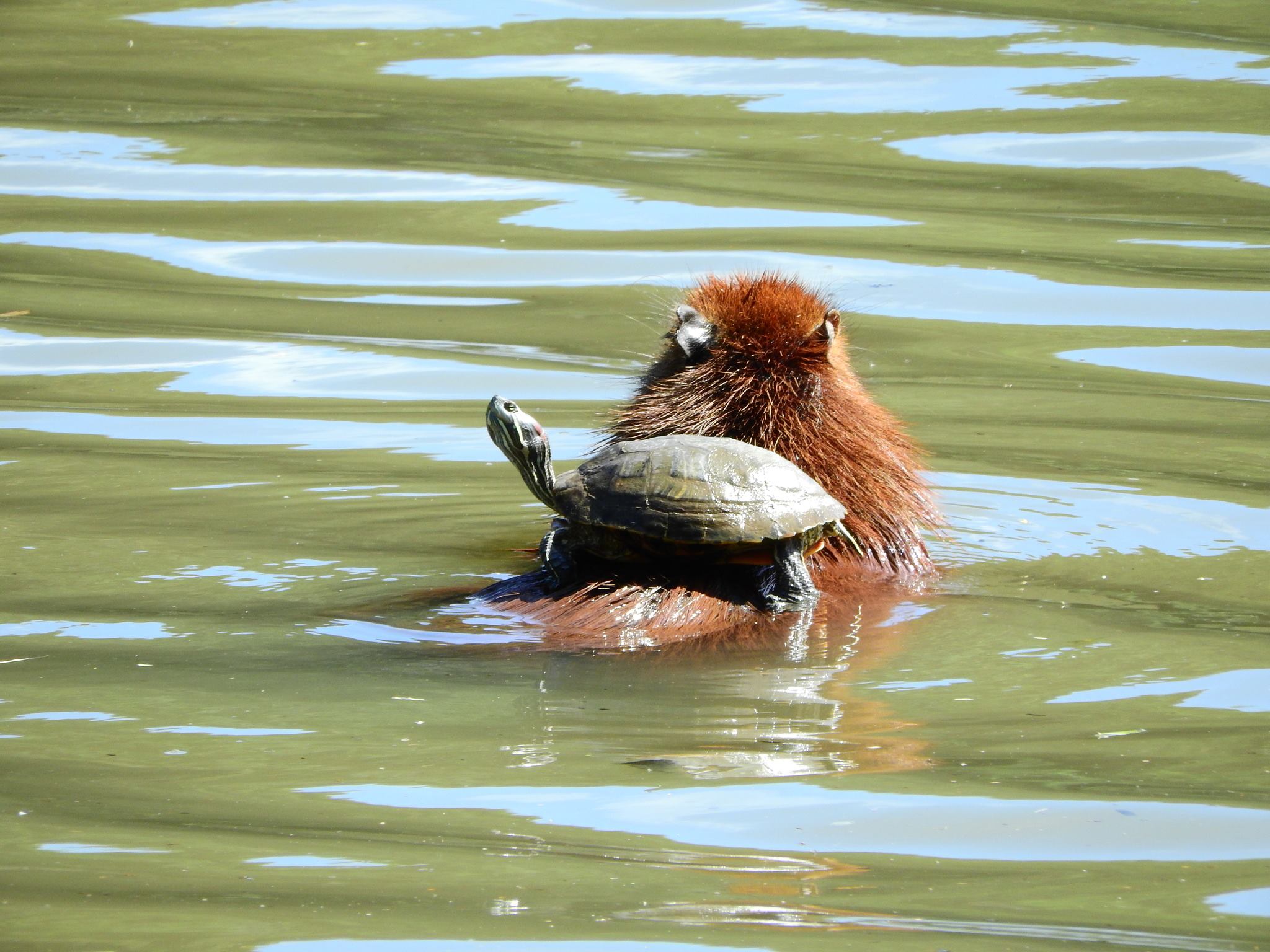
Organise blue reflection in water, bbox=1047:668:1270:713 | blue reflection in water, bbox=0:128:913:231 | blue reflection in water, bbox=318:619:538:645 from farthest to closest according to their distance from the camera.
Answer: blue reflection in water, bbox=0:128:913:231, blue reflection in water, bbox=318:619:538:645, blue reflection in water, bbox=1047:668:1270:713

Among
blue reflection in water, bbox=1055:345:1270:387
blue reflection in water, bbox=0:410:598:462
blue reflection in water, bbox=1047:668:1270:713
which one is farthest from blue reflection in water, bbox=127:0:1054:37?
blue reflection in water, bbox=1047:668:1270:713

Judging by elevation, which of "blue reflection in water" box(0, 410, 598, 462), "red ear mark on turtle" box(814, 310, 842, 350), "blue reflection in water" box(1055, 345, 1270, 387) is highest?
"red ear mark on turtle" box(814, 310, 842, 350)

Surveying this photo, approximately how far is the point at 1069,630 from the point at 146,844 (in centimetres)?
216

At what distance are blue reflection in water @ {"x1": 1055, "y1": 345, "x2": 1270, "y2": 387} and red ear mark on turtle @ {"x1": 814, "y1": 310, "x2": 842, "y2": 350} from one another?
2.74m

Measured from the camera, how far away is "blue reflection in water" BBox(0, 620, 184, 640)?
13.4 feet

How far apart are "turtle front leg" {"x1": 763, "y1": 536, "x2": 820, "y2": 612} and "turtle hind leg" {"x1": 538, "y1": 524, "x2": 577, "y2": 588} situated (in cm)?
45

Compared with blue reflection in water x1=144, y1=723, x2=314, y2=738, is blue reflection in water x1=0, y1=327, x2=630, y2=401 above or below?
above

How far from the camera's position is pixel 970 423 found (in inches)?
244

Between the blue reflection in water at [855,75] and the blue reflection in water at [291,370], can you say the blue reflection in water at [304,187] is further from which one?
the blue reflection in water at [291,370]

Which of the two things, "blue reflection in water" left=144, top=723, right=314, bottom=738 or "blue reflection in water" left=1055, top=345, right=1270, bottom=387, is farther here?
"blue reflection in water" left=1055, top=345, right=1270, bottom=387

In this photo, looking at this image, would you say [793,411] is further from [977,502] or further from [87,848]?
[87,848]

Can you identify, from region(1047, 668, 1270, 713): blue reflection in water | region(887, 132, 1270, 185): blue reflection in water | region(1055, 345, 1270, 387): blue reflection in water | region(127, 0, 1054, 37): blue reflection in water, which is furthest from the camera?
region(127, 0, 1054, 37): blue reflection in water

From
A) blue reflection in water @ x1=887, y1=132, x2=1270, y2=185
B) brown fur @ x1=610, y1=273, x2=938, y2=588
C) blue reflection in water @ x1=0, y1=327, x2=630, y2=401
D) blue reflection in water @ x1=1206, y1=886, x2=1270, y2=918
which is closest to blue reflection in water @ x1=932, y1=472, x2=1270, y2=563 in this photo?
brown fur @ x1=610, y1=273, x2=938, y2=588

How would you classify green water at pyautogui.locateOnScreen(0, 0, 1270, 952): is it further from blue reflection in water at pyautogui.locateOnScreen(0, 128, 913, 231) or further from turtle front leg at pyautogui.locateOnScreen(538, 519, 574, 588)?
turtle front leg at pyautogui.locateOnScreen(538, 519, 574, 588)
